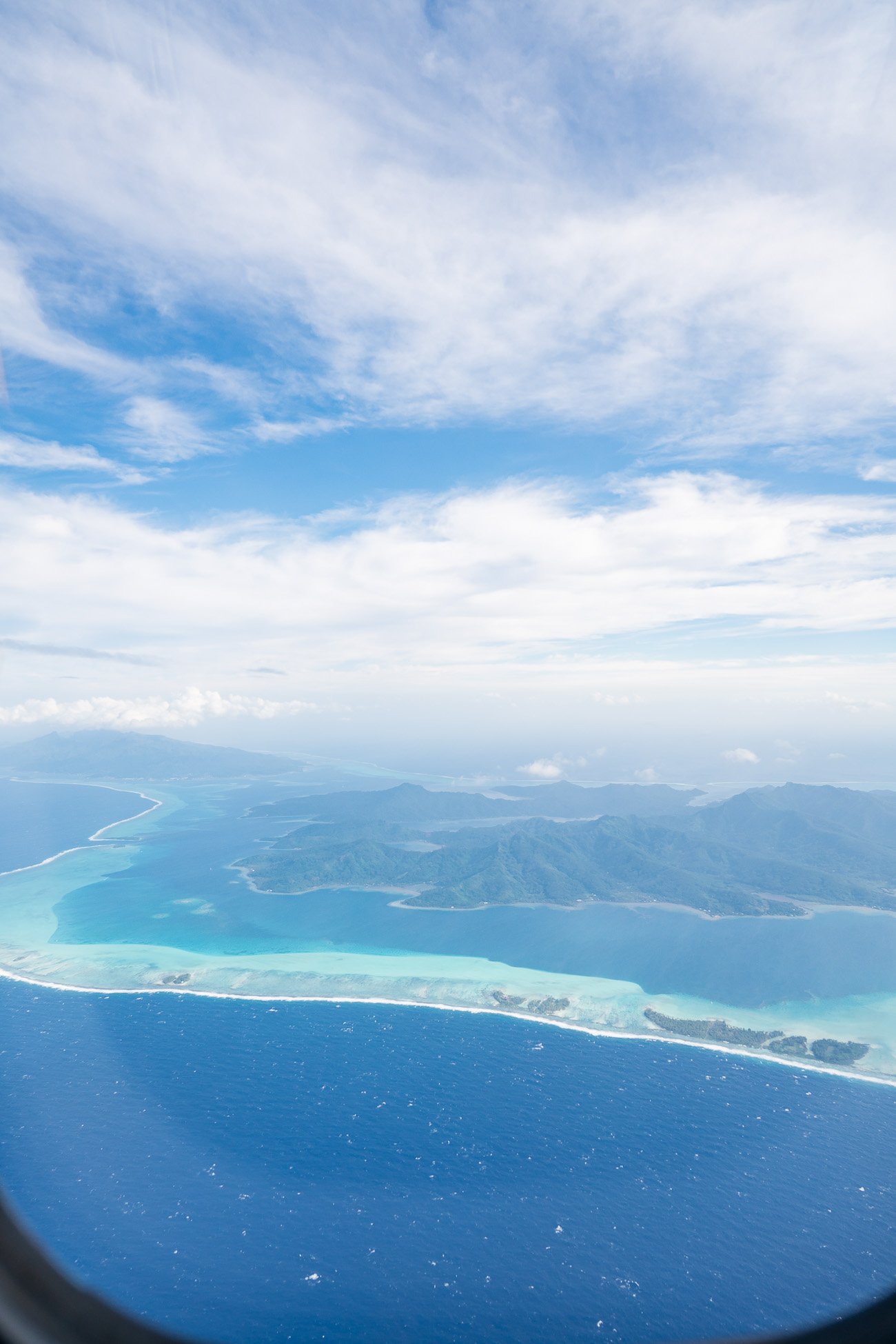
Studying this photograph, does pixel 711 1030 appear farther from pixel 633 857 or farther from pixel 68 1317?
pixel 633 857

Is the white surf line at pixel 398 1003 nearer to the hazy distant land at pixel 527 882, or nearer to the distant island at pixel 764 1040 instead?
the hazy distant land at pixel 527 882

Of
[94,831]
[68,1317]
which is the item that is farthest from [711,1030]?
[94,831]

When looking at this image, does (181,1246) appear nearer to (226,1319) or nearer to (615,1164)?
(226,1319)

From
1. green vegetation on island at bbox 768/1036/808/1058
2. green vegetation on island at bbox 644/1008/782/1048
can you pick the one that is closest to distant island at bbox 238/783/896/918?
green vegetation on island at bbox 644/1008/782/1048

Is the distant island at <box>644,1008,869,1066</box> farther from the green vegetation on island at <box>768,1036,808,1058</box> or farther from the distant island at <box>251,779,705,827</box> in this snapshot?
the distant island at <box>251,779,705,827</box>

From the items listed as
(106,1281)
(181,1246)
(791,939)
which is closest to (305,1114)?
(181,1246)

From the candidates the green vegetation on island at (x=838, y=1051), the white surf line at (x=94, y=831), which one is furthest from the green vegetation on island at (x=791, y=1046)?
the white surf line at (x=94, y=831)
